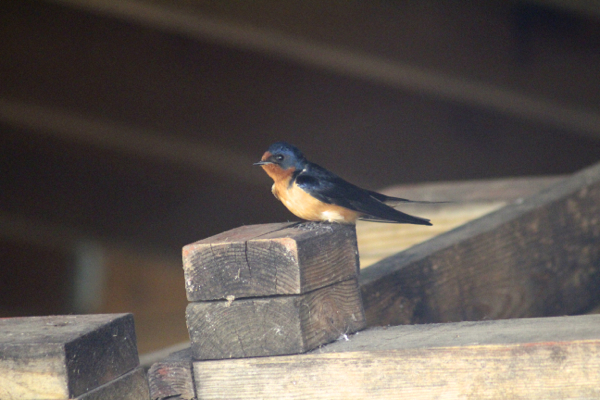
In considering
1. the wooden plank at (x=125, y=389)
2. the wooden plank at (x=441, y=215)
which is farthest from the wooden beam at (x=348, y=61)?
the wooden plank at (x=125, y=389)

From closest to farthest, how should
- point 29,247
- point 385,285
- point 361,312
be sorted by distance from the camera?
point 361,312, point 385,285, point 29,247

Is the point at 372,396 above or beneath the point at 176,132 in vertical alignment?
beneath

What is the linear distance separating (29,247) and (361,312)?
335cm

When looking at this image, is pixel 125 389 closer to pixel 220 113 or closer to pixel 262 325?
pixel 262 325

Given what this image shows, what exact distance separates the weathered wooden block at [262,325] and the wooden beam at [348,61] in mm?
2989

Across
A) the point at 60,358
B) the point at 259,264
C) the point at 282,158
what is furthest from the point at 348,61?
the point at 60,358

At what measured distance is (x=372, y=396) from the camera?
1.15m

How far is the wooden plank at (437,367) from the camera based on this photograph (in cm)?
105

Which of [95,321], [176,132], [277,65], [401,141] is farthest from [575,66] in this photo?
[95,321]

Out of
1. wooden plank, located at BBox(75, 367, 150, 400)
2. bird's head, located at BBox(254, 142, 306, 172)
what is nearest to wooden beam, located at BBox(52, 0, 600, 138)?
bird's head, located at BBox(254, 142, 306, 172)

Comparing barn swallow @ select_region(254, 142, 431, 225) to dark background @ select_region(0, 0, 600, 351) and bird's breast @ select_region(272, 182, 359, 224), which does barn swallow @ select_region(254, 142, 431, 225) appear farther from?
dark background @ select_region(0, 0, 600, 351)

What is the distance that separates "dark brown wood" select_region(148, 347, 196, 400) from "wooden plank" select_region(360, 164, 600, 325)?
1.42 ft

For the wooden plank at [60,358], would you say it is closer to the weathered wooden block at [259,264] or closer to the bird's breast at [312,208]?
the weathered wooden block at [259,264]

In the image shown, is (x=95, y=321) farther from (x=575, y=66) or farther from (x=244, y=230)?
(x=575, y=66)
